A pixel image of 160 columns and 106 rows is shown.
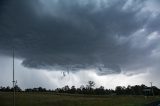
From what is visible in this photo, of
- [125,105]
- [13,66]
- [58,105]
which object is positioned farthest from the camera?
[125,105]

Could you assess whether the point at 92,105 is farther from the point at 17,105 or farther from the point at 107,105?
the point at 17,105

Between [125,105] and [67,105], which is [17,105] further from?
[125,105]

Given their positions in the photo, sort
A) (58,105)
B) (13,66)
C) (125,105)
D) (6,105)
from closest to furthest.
→ (13,66) → (6,105) → (58,105) → (125,105)

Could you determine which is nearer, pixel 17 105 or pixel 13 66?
pixel 13 66

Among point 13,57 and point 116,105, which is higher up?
point 13,57

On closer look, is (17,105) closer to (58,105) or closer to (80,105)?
(58,105)

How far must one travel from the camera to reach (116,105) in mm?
89625

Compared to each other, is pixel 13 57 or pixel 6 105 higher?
pixel 13 57

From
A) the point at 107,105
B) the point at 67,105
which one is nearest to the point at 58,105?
the point at 67,105

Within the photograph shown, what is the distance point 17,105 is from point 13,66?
56.5 feet

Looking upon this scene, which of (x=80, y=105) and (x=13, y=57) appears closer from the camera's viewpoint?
(x=13, y=57)

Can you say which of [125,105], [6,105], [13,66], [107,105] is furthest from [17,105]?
[125,105]

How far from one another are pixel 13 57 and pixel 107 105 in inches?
1344

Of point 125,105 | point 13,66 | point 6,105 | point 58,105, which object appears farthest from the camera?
point 125,105
